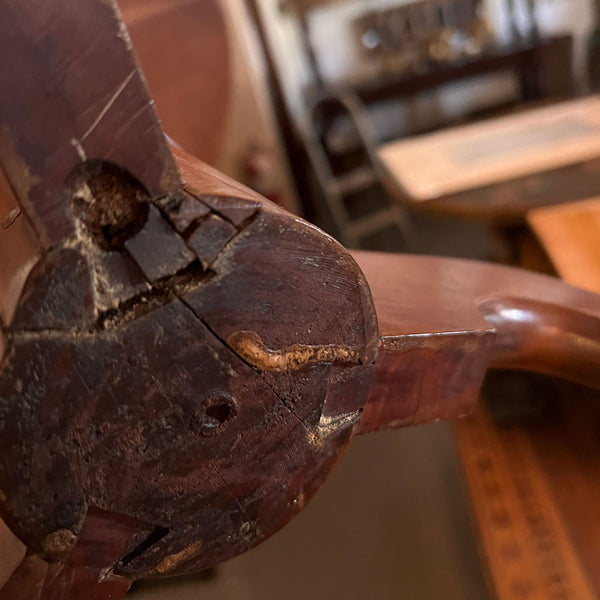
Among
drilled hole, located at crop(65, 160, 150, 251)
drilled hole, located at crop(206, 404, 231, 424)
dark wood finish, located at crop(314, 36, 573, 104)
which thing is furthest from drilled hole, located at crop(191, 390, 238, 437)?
dark wood finish, located at crop(314, 36, 573, 104)

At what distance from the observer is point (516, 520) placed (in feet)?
3.40

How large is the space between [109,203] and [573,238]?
3.09 feet

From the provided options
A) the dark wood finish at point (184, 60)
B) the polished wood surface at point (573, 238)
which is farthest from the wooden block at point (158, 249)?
the dark wood finish at point (184, 60)

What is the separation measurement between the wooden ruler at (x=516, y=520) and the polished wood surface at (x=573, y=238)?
1.19 ft

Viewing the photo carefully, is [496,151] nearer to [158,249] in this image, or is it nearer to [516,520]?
[516,520]

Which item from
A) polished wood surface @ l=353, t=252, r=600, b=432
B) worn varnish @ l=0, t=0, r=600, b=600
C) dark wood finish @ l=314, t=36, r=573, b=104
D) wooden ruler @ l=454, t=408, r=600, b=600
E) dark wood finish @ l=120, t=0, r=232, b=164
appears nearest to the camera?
worn varnish @ l=0, t=0, r=600, b=600

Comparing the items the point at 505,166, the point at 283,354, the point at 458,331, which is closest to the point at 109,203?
the point at 283,354

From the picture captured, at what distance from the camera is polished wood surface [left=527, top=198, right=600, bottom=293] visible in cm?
98

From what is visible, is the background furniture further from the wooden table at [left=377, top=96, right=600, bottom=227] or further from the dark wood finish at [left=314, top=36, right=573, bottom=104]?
the dark wood finish at [left=314, top=36, right=573, bottom=104]

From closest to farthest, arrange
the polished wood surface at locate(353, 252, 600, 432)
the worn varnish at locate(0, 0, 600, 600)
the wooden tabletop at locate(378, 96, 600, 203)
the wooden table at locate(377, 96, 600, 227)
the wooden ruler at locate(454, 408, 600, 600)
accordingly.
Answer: the worn varnish at locate(0, 0, 600, 600)
the polished wood surface at locate(353, 252, 600, 432)
the wooden ruler at locate(454, 408, 600, 600)
the wooden table at locate(377, 96, 600, 227)
the wooden tabletop at locate(378, 96, 600, 203)

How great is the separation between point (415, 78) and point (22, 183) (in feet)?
9.45

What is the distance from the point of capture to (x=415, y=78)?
116 inches

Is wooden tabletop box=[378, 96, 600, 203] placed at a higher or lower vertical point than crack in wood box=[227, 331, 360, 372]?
lower

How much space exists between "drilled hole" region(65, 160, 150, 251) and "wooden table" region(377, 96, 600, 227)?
1.09m
